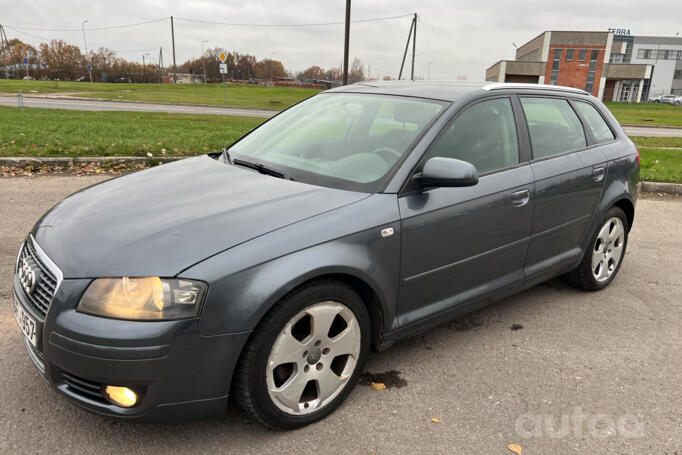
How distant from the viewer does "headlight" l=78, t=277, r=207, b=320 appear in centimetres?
201

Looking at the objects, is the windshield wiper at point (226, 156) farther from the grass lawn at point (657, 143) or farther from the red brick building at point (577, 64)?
the red brick building at point (577, 64)

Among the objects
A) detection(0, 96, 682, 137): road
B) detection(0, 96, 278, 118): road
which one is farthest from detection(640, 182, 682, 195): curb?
detection(0, 96, 278, 118): road

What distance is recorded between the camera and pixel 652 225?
6340mm

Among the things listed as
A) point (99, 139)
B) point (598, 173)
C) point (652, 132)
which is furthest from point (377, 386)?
point (652, 132)

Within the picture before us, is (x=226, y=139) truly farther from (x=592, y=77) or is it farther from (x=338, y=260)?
(x=592, y=77)

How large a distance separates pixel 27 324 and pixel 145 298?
69 cm

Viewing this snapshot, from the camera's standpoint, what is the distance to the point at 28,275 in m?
2.35

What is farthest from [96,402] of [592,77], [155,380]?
[592,77]

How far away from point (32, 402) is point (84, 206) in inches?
38.3

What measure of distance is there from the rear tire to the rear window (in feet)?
1.84

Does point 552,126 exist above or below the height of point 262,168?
above

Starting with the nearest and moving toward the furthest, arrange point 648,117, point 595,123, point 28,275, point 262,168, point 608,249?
point 28,275, point 262,168, point 595,123, point 608,249, point 648,117

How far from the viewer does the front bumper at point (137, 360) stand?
6.53 ft

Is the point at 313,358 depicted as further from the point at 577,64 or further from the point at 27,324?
the point at 577,64
